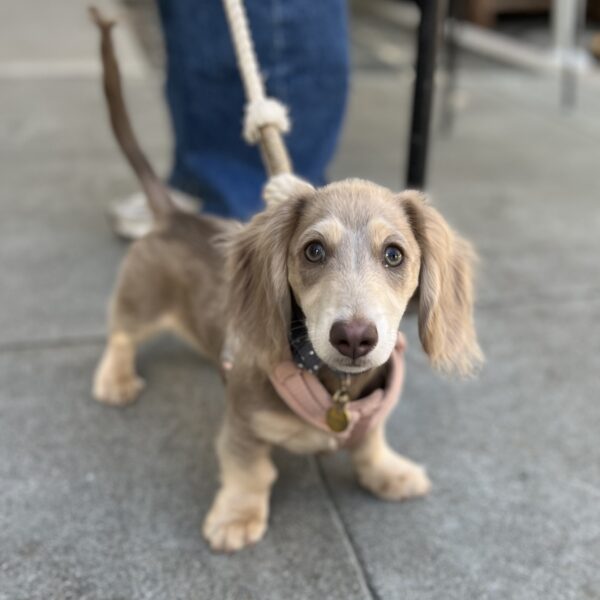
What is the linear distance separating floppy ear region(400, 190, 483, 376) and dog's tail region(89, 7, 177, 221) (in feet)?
2.92

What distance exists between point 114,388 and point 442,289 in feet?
3.69

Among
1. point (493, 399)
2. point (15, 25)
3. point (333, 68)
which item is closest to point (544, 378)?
point (493, 399)

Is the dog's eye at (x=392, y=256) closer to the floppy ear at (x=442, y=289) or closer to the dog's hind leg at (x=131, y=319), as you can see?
the floppy ear at (x=442, y=289)

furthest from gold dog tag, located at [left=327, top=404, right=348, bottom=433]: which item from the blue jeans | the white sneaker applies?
the white sneaker

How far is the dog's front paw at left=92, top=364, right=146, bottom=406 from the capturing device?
2160 millimetres

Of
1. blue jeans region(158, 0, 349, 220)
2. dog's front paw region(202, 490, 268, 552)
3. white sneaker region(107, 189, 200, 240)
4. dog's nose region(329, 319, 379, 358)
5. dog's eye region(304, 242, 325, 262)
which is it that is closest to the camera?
dog's nose region(329, 319, 379, 358)

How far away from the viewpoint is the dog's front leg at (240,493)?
167 centimetres

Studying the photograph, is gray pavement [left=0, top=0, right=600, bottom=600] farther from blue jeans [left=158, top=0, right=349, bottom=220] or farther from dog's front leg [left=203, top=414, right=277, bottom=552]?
blue jeans [left=158, top=0, right=349, bottom=220]

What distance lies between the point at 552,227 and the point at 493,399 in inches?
59.1

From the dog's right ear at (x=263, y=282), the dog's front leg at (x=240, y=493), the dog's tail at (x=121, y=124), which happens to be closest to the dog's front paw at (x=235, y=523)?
the dog's front leg at (x=240, y=493)

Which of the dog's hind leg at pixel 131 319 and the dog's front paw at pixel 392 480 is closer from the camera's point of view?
the dog's front paw at pixel 392 480

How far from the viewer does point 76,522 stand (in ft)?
5.63

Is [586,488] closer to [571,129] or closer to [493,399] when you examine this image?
[493,399]

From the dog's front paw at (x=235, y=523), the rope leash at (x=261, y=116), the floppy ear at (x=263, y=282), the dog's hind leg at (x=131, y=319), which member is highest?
the rope leash at (x=261, y=116)
